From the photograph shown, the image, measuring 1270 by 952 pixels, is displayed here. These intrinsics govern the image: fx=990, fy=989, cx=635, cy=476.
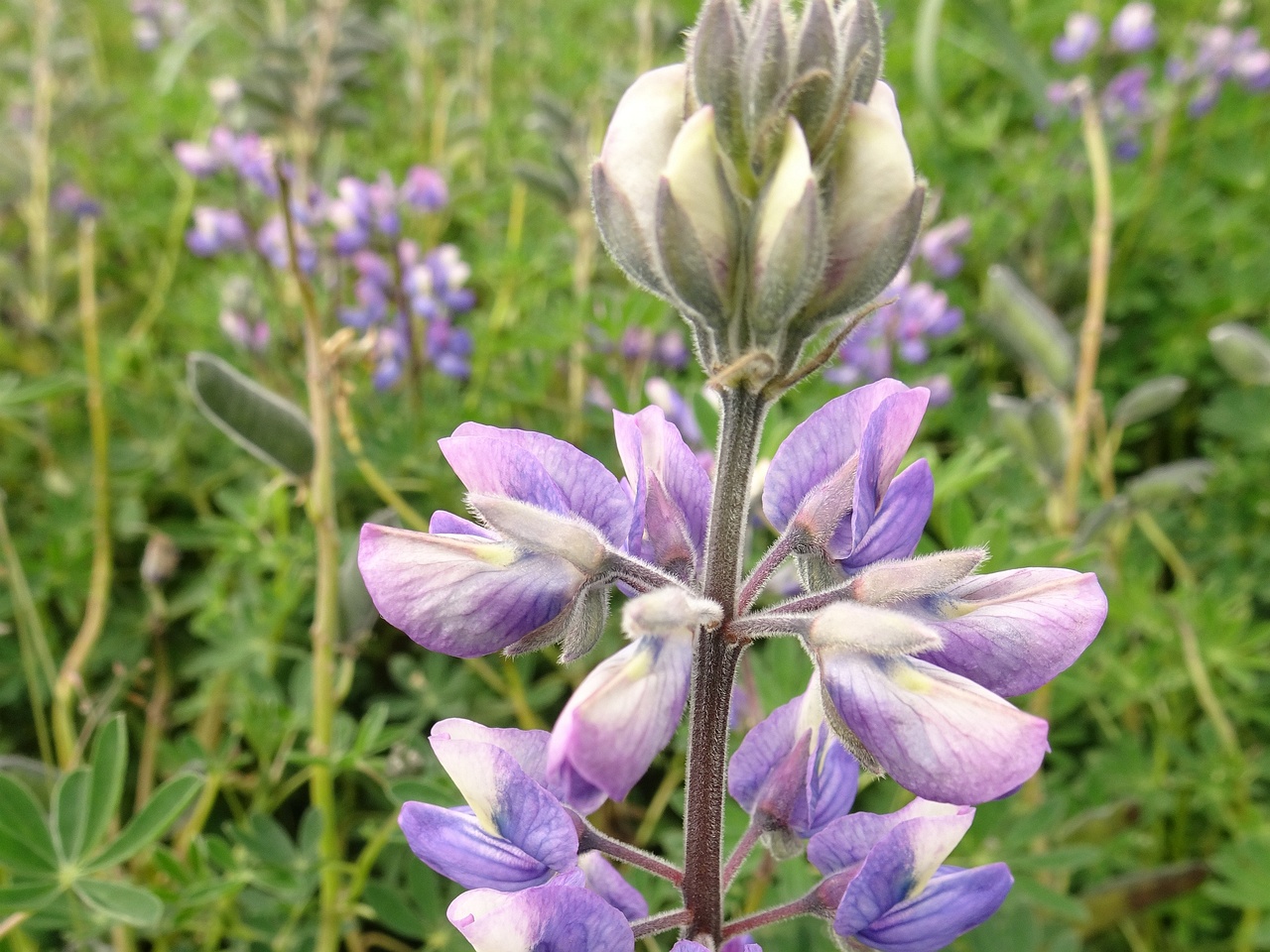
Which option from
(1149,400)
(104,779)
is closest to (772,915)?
(104,779)

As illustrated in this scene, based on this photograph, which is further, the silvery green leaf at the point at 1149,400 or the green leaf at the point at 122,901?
the silvery green leaf at the point at 1149,400

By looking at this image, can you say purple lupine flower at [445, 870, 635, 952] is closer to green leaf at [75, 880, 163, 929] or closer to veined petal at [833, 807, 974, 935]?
veined petal at [833, 807, 974, 935]

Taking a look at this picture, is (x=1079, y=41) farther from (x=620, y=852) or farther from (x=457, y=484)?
(x=620, y=852)

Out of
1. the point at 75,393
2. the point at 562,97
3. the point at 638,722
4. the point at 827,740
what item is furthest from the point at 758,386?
the point at 562,97

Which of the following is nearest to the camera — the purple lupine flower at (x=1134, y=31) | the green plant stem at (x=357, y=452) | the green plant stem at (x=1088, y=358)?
the green plant stem at (x=357, y=452)

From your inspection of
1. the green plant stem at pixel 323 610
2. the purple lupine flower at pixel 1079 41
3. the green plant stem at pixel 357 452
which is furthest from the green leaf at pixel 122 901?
the purple lupine flower at pixel 1079 41

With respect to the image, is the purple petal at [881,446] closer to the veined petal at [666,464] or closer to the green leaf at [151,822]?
the veined petal at [666,464]
